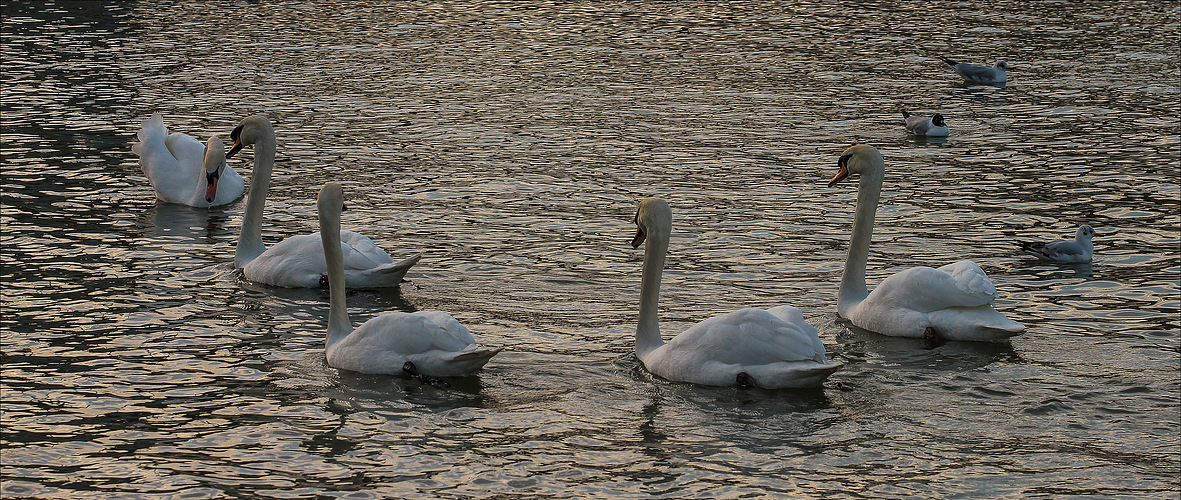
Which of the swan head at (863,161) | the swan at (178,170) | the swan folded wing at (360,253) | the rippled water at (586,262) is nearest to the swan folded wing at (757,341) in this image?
the rippled water at (586,262)

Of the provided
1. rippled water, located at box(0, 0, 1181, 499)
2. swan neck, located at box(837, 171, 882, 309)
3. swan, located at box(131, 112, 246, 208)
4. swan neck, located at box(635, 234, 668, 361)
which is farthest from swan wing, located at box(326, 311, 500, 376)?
swan, located at box(131, 112, 246, 208)

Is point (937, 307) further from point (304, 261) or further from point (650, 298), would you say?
point (304, 261)

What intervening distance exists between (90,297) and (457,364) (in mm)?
4040

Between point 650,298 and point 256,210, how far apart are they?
4.50m

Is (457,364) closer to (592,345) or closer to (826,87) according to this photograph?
(592,345)

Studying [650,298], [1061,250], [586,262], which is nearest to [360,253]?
[586,262]

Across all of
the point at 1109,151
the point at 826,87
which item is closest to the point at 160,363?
the point at 1109,151

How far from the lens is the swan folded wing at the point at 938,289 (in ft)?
35.4

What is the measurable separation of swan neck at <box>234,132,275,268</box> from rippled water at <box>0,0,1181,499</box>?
0.32 metres

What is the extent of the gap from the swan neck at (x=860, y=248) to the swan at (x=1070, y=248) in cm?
228

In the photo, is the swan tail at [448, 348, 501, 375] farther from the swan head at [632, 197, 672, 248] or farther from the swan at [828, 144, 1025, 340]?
the swan at [828, 144, 1025, 340]

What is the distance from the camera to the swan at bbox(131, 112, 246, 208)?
16.0 metres

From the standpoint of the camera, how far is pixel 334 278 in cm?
1075

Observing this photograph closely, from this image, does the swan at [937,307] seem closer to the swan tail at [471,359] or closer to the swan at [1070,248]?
the swan at [1070,248]
